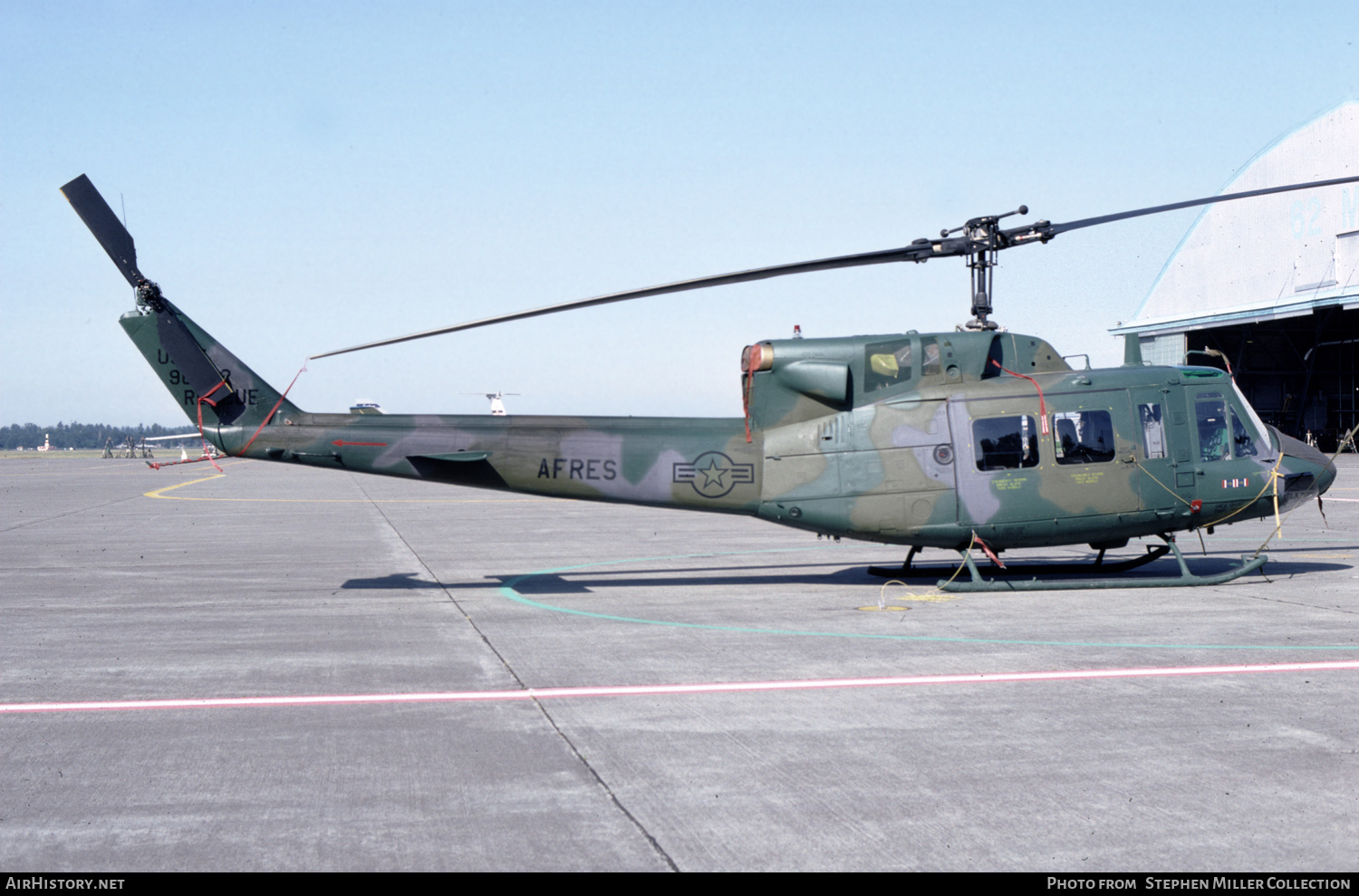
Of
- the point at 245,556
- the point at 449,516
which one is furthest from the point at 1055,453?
the point at 449,516

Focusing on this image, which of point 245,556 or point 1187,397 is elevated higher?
point 1187,397

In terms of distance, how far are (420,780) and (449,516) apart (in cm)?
2083

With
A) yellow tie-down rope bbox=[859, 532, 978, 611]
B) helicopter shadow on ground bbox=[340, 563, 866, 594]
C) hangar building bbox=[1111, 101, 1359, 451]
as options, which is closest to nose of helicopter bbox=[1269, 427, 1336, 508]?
yellow tie-down rope bbox=[859, 532, 978, 611]

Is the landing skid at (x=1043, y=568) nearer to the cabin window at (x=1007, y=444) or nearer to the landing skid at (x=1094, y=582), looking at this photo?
the landing skid at (x=1094, y=582)

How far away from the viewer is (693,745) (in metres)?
6.63

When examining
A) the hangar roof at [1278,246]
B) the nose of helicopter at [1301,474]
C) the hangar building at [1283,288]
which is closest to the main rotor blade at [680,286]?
the nose of helicopter at [1301,474]

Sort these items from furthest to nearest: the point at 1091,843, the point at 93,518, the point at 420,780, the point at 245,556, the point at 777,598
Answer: the point at 93,518 < the point at 245,556 < the point at 777,598 < the point at 420,780 < the point at 1091,843

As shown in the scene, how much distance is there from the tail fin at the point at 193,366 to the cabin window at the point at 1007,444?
8.56 meters

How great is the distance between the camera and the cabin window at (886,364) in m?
13.5

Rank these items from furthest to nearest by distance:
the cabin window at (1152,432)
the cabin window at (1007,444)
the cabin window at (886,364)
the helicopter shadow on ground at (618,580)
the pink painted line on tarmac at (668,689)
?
the helicopter shadow on ground at (618,580) < the cabin window at (886,364) < the cabin window at (1152,432) < the cabin window at (1007,444) < the pink painted line on tarmac at (668,689)

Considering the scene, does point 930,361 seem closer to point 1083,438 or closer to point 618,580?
point 1083,438

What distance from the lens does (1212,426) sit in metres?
13.6

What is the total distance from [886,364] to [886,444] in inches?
39.8
